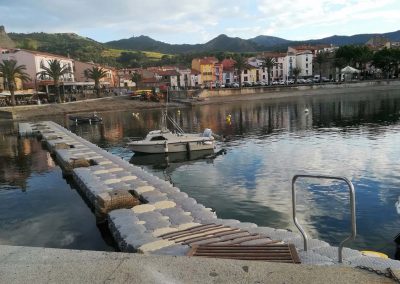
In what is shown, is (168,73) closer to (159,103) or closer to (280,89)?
(280,89)

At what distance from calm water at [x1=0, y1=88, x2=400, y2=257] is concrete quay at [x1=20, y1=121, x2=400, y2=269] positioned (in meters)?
1.27

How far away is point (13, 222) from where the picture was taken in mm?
17516

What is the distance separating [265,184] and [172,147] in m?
12.4

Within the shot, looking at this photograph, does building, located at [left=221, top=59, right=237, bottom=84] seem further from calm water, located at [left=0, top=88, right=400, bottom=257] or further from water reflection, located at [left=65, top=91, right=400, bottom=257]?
calm water, located at [left=0, top=88, right=400, bottom=257]

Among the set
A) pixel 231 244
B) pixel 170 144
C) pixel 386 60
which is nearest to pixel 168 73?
pixel 386 60

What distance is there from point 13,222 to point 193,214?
8.40m

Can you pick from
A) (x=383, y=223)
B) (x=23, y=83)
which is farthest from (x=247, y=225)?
(x=23, y=83)

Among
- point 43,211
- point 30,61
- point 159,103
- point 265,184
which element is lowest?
point 159,103

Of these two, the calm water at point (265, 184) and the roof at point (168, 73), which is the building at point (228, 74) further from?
the calm water at point (265, 184)

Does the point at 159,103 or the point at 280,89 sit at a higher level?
the point at 280,89

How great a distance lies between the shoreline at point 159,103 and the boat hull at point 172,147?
47756 mm

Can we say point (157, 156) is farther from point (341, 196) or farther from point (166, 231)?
point (166, 231)

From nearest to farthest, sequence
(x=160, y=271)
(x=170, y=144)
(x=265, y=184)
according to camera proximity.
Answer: (x=160, y=271)
(x=265, y=184)
(x=170, y=144)

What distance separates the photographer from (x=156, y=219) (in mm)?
13891
